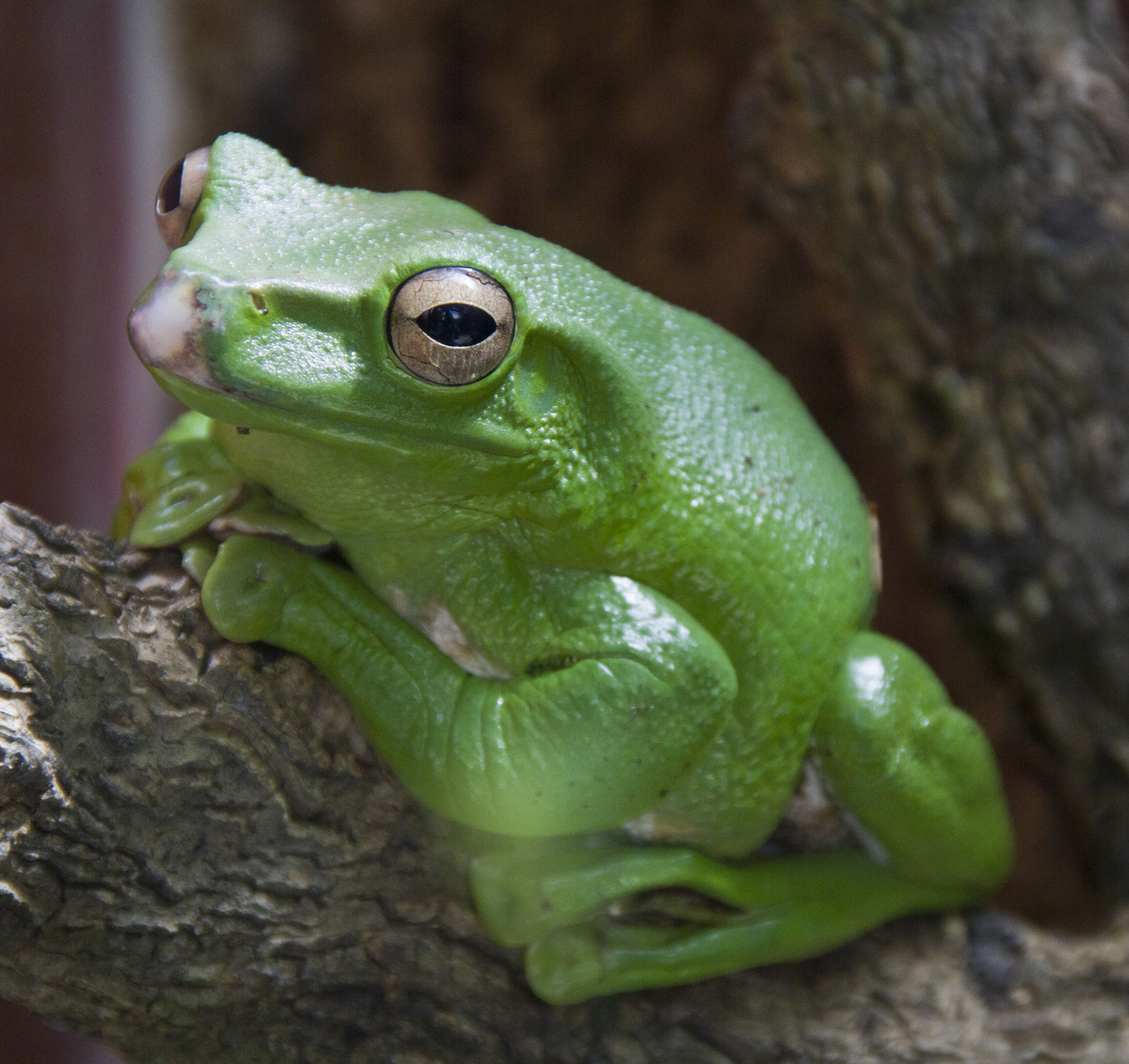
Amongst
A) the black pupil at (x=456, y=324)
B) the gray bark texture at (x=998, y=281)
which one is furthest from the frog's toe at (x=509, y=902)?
the gray bark texture at (x=998, y=281)

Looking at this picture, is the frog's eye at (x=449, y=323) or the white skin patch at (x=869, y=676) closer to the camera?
the frog's eye at (x=449, y=323)

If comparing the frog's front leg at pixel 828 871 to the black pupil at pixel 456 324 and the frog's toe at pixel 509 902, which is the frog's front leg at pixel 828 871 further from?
the black pupil at pixel 456 324

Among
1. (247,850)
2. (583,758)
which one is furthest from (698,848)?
(247,850)

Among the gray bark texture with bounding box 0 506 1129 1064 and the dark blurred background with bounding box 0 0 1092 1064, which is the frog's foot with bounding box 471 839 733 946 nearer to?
the gray bark texture with bounding box 0 506 1129 1064

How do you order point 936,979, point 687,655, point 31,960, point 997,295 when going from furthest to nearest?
point 997,295
point 936,979
point 687,655
point 31,960

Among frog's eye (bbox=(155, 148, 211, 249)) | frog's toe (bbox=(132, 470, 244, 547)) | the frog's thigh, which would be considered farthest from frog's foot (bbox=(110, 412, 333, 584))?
the frog's thigh

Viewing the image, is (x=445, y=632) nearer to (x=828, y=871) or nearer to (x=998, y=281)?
(x=828, y=871)

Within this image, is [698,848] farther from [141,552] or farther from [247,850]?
[141,552]
